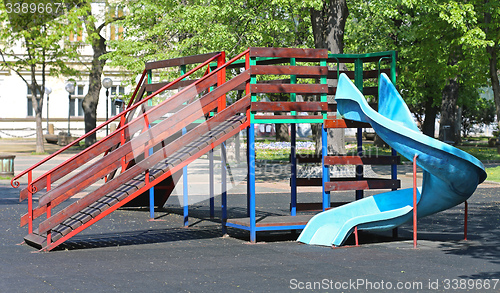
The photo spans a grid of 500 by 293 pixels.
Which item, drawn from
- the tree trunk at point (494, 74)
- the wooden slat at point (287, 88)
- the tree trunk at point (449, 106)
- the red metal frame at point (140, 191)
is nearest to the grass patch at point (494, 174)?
the tree trunk at point (494, 74)

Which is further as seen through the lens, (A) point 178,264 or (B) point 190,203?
(B) point 190,203

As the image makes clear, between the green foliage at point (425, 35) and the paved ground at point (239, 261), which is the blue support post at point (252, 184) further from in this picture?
the green foliage at point (425, 35)

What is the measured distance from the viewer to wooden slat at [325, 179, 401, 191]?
35.6 ft

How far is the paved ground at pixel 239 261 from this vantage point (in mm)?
7457

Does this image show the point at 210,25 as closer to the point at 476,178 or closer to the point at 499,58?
the point at 499,58

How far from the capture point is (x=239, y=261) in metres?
8.93

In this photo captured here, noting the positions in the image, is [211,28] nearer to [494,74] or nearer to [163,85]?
[163,85]

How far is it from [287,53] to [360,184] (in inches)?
97.6

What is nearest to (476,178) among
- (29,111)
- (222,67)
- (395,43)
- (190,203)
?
(222,67)

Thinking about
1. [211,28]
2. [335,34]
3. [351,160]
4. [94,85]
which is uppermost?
[211,28]

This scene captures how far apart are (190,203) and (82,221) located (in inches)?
277

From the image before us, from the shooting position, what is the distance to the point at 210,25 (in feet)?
76.9

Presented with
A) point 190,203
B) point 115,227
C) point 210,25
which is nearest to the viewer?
point 115,227
